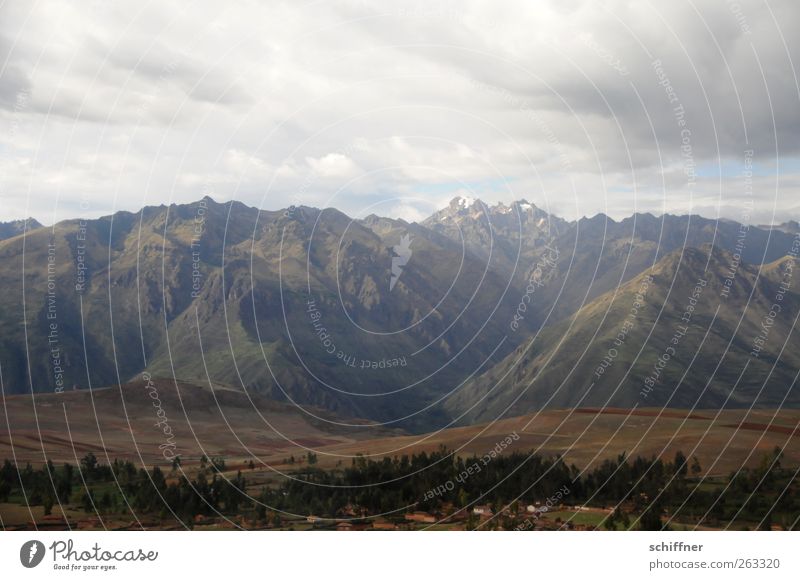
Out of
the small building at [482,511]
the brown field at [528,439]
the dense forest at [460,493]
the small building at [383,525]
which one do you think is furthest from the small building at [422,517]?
the brown field at [528,439]

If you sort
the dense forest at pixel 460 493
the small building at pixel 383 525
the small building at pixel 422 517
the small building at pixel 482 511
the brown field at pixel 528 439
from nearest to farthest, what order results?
1. the small building at pixel 383 525
2. the small building at pixel 422 517
3. the small building at pixel 482 511
4. the dense forest at pixel 460 493
5. the brown field at pixel 528 439

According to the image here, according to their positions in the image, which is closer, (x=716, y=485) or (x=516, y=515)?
(x=516, y=515)

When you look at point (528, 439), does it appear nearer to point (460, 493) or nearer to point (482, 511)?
point (460, 493)

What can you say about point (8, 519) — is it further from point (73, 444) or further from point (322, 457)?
point (73, 444)

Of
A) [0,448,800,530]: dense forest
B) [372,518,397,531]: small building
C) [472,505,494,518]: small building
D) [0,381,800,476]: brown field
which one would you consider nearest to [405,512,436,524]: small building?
[0,448,800,530]: dense forest

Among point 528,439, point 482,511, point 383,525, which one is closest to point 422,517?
point 383,525

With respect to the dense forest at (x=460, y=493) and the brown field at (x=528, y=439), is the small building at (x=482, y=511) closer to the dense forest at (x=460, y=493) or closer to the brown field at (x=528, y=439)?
the dense forest at (x=460, y=493)

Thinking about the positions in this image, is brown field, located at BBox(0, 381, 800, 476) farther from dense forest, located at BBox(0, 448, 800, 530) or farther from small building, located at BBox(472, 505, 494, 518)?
small building, located at BBox(472, 505, 494, 518)
